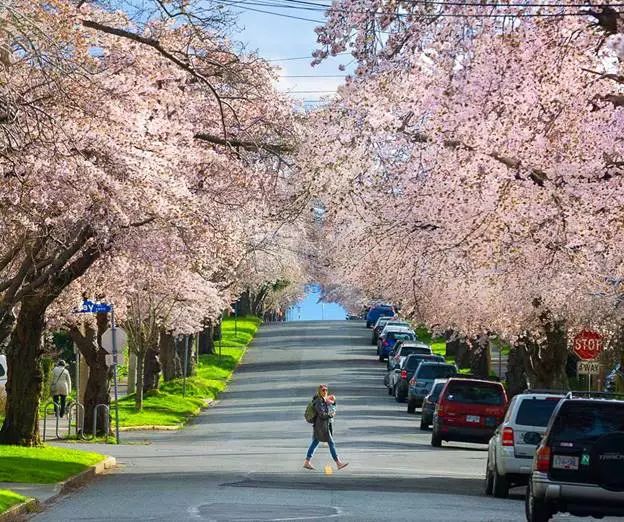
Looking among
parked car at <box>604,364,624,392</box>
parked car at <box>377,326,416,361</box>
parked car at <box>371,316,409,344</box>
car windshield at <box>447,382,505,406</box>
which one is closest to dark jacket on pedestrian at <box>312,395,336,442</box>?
car windshield at <box>447,382,505,406</box>

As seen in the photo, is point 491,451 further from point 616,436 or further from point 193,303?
point 193,303

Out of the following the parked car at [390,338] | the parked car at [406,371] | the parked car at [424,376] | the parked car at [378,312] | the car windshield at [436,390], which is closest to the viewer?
the car windshield at [436,390]

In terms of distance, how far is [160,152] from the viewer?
73.3ft

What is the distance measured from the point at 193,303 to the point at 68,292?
670 inches

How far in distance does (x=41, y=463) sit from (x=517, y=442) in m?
8.17

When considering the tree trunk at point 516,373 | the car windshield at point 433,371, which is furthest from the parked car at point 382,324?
the car windshield at point 433,371

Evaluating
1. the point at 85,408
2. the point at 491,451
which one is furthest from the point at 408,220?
the point at 85,408

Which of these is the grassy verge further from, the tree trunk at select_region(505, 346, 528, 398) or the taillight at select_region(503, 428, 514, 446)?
the taillight at select_region(503, 428, 514, 446)

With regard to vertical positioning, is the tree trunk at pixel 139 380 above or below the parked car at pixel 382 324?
below

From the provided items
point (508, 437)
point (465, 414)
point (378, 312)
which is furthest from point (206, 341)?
point (508, 437)

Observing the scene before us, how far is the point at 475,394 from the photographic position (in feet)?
121

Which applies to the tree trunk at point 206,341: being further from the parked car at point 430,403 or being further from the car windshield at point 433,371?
the parked car at point 430,403

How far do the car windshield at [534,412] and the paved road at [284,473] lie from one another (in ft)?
4.27

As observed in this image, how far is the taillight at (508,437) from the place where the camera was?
882 inches
